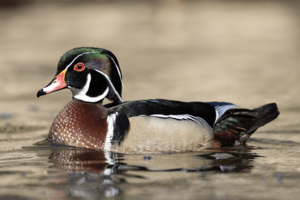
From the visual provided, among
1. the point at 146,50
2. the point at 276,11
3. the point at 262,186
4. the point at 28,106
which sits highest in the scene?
the point at 276,11

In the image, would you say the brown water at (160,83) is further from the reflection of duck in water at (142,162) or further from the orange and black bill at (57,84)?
the orange and black bill at (57,84)

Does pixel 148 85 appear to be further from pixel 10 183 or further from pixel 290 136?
pixel 10 183

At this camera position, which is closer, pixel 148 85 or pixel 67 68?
pixel 67 68

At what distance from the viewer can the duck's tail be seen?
7.53m

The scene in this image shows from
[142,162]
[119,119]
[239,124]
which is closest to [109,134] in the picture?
[119,119]

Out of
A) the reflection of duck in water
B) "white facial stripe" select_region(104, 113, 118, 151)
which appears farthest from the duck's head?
the reflection of duck in water

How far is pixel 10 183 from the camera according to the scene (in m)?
5.35

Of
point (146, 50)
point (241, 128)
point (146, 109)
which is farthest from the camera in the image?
point (146, 50)

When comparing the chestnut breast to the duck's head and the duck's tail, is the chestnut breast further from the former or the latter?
A: the duck's tail

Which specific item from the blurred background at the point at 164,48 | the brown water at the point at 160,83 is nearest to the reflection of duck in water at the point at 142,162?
the brown water at the point at 160,83

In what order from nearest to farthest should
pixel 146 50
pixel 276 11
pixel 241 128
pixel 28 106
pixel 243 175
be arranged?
pixel 243 175, pixel 241 128, pixel 28 106, pixel 146 50, pixel 276 11

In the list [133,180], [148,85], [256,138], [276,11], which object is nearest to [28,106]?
[148,85]

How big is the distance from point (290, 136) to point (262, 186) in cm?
298

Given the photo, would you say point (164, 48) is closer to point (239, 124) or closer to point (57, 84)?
point (239, 124)
